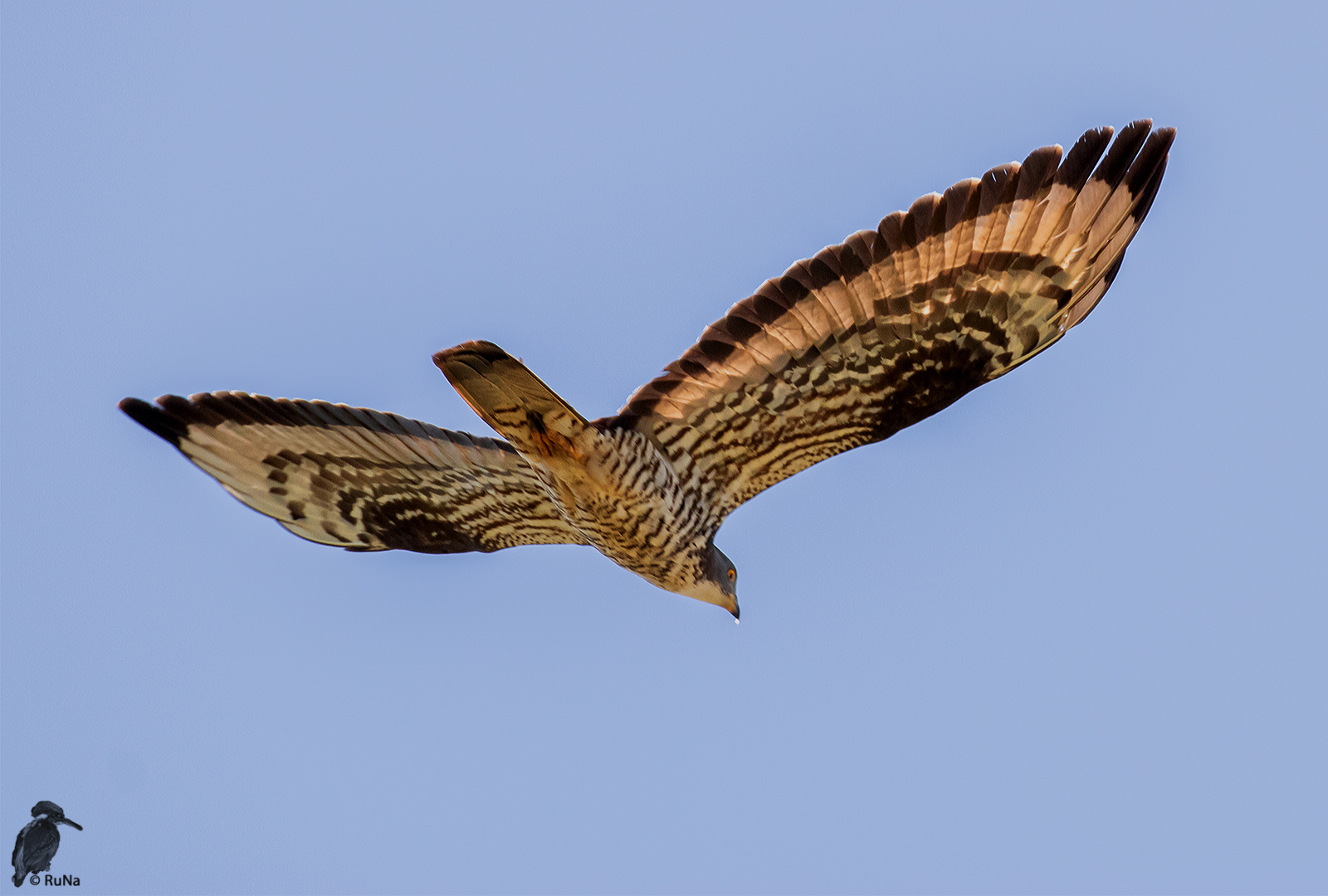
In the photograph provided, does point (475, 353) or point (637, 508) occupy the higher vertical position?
point (475, 353)

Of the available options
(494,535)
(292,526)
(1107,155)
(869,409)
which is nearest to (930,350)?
(869,409)

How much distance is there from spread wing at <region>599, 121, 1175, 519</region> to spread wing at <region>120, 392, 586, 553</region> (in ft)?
4.55

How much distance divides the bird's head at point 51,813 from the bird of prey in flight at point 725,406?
3075 mm

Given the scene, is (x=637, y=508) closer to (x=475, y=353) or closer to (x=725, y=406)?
(x=725, y=406)

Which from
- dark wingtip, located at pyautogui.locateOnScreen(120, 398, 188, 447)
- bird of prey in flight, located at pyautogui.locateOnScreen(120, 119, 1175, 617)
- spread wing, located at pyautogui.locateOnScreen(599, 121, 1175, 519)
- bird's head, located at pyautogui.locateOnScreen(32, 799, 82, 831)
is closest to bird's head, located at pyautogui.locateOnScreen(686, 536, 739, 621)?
bird of prey in flight, located at pyautogui.locateOnScreen(120, 119, 1175, 617)

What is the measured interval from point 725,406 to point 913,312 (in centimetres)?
122

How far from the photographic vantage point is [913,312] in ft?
24.2

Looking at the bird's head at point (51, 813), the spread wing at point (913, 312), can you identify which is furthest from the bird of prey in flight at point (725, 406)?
the bird's head at point (51, 813)

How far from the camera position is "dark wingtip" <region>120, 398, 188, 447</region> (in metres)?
8.27

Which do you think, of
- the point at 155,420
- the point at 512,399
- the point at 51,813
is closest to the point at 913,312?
the point at 512,399

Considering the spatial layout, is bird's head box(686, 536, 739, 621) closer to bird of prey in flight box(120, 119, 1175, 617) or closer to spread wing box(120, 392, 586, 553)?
bird of prey in flight box(120, 119, 1175, 617)

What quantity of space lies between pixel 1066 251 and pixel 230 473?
541 centimetres

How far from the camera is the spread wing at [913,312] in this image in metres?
7.07

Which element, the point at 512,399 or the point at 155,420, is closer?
the point at 512,399
